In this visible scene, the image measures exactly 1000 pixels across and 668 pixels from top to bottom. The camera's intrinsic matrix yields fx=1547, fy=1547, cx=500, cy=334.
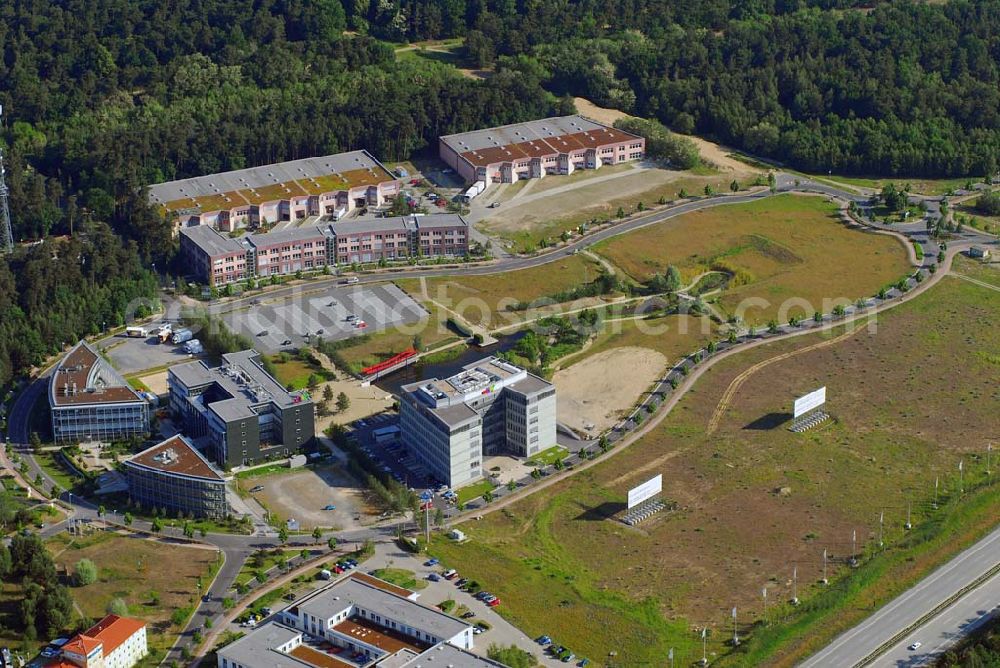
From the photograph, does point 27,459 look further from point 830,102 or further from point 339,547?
point 830,102

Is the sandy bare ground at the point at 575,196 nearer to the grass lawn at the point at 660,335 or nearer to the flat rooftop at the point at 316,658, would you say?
the grass lawn at the point at 660,335

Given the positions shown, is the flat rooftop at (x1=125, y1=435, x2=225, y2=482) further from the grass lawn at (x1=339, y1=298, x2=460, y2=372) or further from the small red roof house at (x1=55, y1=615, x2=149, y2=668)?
the grass lawn at (x1=339, y1=298, x2=460, y2=372)

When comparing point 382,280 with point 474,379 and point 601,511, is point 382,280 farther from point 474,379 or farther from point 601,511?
point 601,511

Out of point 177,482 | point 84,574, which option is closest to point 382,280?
point 177,482

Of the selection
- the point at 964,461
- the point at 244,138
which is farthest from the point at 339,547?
the point at 244,138

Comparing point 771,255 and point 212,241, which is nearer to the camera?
point 212,241
